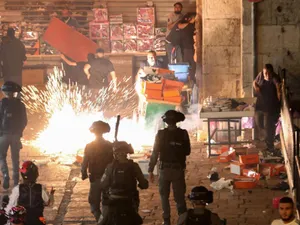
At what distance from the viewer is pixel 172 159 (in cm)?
1302

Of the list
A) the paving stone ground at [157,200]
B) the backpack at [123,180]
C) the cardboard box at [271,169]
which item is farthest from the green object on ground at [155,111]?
the backpack at [123,180]

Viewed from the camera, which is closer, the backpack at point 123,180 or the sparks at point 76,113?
the backpack at point 123,180

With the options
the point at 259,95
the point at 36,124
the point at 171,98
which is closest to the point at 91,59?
the point at 36,124

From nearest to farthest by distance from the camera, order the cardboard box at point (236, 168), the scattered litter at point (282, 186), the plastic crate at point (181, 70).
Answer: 1. the scattered litter at point (282, 186)
2. the cardboard box at point (236, 168)
3. the plastic crate at point (181, 70)

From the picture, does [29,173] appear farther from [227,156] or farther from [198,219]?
[227,156]

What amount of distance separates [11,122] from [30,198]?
4686mm

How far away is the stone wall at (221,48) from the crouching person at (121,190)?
9668 millimetres

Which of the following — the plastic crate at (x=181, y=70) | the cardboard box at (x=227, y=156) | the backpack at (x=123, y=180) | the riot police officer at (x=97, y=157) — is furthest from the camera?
the plastic crate at (x=181, y=70)

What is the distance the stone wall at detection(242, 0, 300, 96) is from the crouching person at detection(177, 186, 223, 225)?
10.1m

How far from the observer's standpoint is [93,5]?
2747 centimetres

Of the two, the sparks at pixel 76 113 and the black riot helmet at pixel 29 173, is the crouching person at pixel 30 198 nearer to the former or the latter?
the black riot helmet at pixel 29 173

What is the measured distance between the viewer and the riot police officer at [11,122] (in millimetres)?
15625

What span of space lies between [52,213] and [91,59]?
9030 millimetres

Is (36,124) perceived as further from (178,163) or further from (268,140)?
(178,163)
